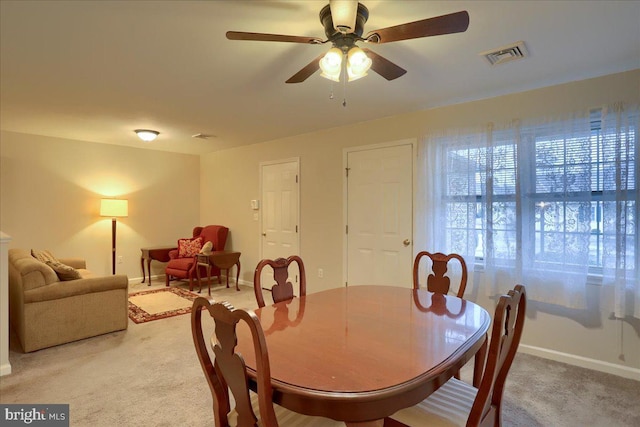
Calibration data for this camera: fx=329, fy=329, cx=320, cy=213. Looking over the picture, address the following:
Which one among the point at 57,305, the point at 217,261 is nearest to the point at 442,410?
Result: the point at 57,305

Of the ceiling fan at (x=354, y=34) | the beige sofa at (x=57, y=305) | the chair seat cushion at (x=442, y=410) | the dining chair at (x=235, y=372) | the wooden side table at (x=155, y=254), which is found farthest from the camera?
the wooden side table at (x=155, y=254)

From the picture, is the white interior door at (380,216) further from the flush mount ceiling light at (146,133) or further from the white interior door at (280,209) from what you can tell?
the flush mount ceiling light at (146,133)

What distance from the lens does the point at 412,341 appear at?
1363mm

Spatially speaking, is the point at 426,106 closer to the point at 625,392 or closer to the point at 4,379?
the point at 625,392

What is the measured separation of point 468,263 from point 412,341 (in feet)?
6.74

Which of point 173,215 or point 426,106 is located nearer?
point 426,106

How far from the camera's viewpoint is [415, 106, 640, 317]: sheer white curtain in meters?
2.46

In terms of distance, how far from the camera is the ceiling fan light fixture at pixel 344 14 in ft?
4.75

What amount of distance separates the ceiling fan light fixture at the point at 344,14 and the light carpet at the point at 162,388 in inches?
90.1

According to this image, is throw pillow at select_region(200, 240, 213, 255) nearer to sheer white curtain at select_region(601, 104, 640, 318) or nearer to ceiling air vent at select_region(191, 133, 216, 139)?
ceiling air vent at select_region(191, 133, 216, 139)

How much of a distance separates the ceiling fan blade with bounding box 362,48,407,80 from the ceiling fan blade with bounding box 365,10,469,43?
103mm

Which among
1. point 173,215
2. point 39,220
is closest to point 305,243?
point 173,215

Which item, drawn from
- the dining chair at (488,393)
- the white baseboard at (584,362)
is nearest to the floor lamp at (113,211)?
the dining chair at (488,393)

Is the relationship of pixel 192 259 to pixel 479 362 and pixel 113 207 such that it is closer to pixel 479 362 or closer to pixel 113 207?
pixel 113 207
